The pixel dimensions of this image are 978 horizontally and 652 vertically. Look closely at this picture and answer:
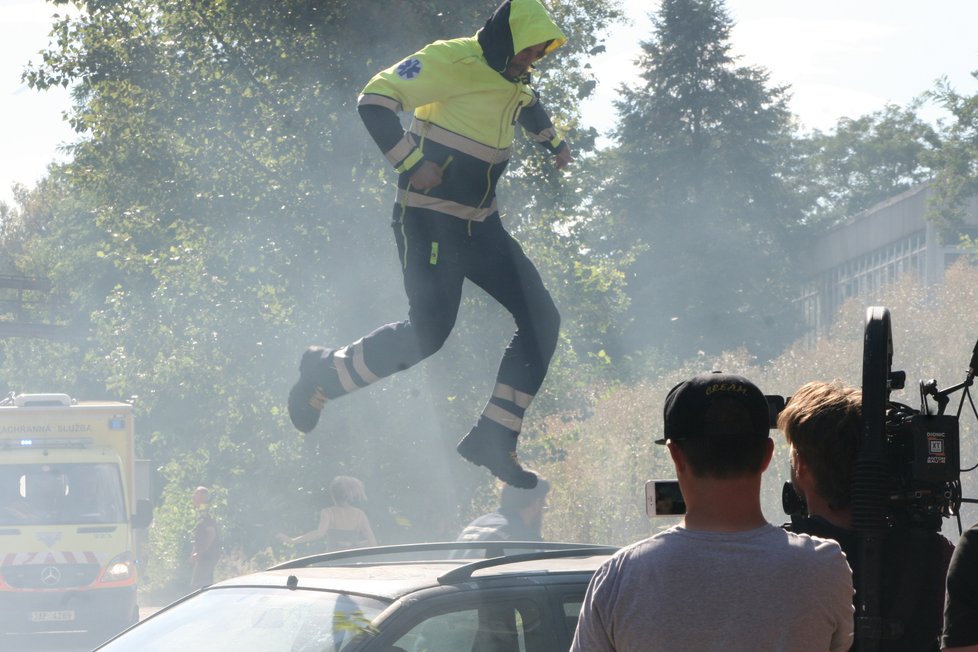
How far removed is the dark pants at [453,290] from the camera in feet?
15.6

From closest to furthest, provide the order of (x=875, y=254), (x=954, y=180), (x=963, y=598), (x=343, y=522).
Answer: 1. (x=963, y=598)
2. (x=343, y=522)
3. (x=954, y=180)
4. (x=875, y=254)

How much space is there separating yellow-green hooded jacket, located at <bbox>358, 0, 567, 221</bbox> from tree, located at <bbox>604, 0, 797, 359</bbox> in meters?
46.9

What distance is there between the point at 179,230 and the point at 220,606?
13.4 metres

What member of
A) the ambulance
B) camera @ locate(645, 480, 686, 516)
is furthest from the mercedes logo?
camera @ locate(645, 480, 686, 516)

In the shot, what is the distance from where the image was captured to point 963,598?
2941mm

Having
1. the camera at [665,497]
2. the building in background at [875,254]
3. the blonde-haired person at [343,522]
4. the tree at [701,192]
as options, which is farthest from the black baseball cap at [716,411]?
the tree at [701,192]

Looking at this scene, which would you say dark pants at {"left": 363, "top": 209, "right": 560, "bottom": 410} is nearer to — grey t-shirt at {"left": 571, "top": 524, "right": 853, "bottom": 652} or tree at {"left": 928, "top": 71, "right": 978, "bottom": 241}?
grey t-shirt at {"left": 571, "top": 524, "right": 853, "bottom": 652}

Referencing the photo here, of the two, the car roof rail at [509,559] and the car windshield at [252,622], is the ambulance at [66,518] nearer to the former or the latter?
the car windshield at [252,622]

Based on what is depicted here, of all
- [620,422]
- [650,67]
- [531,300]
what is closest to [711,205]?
[650,67]

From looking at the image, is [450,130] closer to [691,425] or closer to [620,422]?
[691,425]

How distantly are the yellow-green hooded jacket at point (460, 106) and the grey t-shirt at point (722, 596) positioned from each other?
6.85 feet

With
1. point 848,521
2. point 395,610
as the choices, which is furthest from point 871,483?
point 395,610

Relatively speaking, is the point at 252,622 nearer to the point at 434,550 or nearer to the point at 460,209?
the point at 434,550

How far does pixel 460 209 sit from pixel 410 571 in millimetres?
1232
